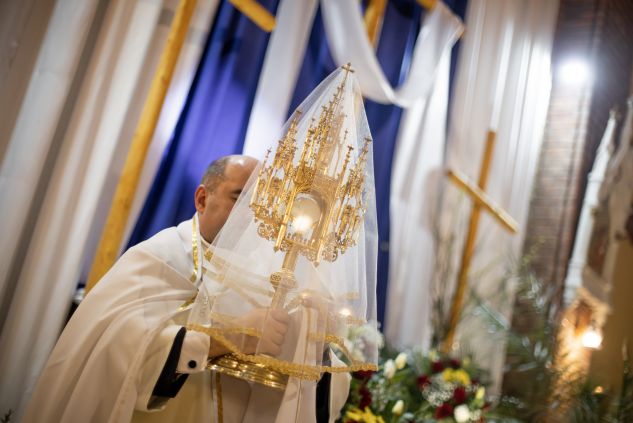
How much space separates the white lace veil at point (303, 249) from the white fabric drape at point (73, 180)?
1.49 m

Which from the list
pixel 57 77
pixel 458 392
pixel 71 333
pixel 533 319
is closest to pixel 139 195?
pixel 57 77

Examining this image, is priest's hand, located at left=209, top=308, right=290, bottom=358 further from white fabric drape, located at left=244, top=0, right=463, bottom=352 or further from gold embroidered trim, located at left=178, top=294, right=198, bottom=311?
white fabric drape, located at left=244, top=0, right=463, bottom=352

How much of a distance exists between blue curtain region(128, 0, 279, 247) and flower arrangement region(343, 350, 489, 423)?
1.58 m

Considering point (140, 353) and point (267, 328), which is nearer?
point (267, 328)

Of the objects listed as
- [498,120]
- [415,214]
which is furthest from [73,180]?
[498,120]

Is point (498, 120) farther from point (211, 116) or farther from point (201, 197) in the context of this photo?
point (201, 197)

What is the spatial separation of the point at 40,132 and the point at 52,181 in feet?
0.97

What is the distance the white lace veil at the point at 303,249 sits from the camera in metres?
2.09

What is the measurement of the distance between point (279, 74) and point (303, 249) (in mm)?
2711

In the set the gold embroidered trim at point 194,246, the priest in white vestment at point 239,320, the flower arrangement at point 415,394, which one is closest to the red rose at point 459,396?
the flower arrangement at point 415,394

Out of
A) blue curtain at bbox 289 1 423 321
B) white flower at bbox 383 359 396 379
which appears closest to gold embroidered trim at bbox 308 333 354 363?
white flower at bbox 383 359 396 379

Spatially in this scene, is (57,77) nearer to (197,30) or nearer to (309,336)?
(197,30)

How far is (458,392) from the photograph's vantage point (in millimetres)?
3777

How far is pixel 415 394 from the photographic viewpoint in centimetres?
412
